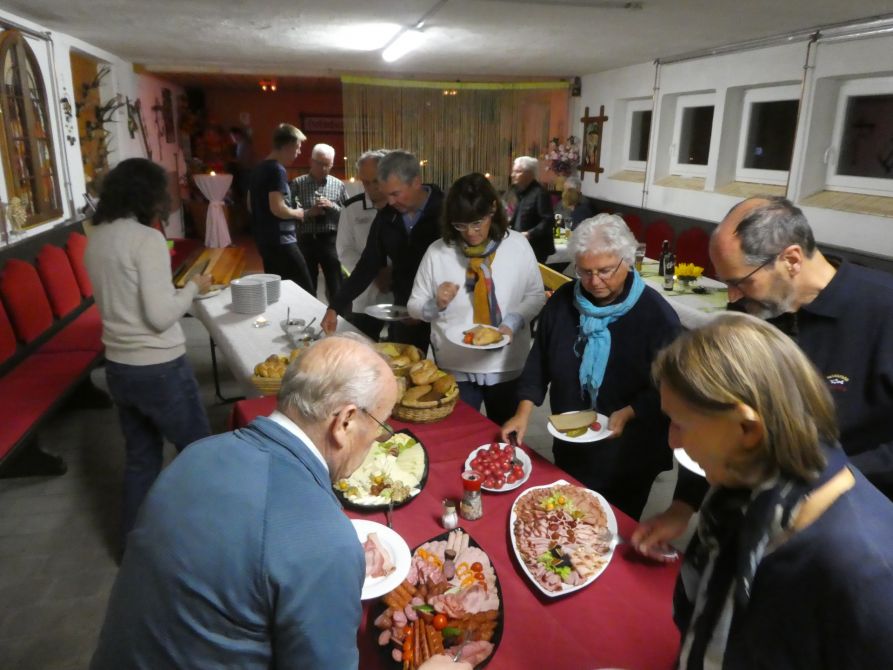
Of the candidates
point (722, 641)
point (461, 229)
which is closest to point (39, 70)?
point (461, 229)

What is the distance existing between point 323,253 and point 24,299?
8.31 feet

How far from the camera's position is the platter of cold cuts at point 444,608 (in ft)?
4.15

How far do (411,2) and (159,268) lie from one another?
279 cm

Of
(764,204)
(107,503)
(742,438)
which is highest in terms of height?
(764,204)

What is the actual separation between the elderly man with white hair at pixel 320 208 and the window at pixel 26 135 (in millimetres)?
2027

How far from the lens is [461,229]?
8.37ft

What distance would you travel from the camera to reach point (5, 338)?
12.1ft

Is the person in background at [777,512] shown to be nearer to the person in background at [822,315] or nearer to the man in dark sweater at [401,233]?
the person in background at [822,315]

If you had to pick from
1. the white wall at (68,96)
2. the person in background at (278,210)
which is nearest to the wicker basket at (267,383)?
the person in background at (278,210)

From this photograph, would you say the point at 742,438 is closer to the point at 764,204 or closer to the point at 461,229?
the point at 764,204

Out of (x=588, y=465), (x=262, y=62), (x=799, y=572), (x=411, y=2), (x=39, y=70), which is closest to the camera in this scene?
(x=799, y=572)

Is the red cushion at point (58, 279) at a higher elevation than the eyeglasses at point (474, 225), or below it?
below

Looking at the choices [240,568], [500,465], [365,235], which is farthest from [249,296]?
[240,568]

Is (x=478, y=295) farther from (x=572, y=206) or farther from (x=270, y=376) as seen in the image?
(x=572, y=206)
